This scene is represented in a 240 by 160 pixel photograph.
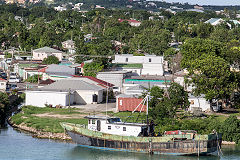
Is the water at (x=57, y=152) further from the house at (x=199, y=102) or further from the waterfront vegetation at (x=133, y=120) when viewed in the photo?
the house at (x=199, y=102)

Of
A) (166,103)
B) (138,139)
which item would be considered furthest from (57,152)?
(166,103)

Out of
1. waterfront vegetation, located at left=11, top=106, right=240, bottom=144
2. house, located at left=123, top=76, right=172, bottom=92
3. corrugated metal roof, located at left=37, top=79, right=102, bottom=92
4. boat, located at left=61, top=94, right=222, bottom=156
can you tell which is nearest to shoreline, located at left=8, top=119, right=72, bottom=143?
waterfront vegetation, located at left=11, top=106, right=240, bottom=144

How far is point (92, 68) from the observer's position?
75.4m

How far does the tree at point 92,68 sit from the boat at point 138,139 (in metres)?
30.4

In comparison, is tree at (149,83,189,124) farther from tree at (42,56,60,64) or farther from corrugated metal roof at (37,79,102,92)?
tree at (42,56,60,64)

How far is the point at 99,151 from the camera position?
4269 centimetres

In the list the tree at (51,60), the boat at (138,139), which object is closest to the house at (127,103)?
the boat at (138,139)

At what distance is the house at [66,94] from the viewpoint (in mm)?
57656

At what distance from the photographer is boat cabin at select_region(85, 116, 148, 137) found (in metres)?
42.3

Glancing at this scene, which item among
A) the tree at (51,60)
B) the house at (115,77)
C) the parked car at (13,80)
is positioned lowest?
the parked car at (13,80)

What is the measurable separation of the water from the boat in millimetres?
442

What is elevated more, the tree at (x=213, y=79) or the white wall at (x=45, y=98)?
the tree at (x=213, y=79)

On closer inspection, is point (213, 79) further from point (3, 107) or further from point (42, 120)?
point (3, 107)

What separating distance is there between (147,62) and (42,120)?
32.2 meters
